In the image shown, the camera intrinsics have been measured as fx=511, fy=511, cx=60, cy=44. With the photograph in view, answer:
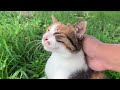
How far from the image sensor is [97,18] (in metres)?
2.39

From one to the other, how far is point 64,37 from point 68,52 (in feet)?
0.23

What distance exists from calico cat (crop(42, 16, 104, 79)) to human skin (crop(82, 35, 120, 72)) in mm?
33

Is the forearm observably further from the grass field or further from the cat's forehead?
the cat's forehead

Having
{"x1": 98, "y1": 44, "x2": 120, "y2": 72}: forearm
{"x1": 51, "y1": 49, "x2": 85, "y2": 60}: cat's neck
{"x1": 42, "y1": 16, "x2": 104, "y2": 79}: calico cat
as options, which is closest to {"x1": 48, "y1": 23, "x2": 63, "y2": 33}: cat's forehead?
{"x1": 42, "y1": 16, "x2": 104, "y2": 79}: calico cat

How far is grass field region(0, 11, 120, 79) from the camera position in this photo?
2.34 m

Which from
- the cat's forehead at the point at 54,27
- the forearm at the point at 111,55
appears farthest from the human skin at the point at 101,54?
A: the cat's forehead at the point at 54,27

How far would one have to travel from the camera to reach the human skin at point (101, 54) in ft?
7.65

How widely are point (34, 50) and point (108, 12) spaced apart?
0.39m

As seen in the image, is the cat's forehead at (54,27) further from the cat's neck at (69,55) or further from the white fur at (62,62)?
the cat's neck at (69,55)

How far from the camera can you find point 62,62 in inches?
91.0

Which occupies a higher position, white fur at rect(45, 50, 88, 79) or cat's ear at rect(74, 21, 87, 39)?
cat's ear at rect(74, 21, 87, 39)
